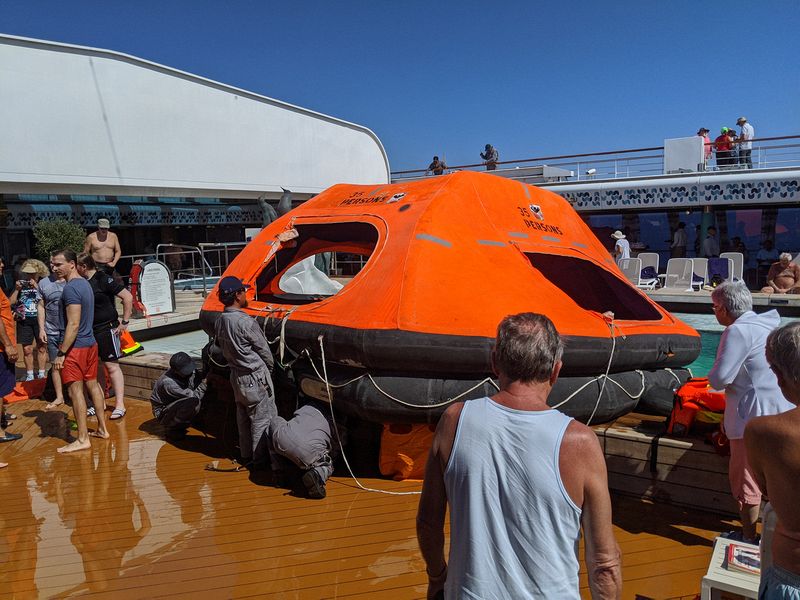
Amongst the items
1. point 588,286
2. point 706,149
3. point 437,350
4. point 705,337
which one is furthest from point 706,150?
point 437,350

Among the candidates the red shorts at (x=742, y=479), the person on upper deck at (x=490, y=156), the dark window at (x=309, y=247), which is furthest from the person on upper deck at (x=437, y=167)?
the red shorts at (x=742, y=479)

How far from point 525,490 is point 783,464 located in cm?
74

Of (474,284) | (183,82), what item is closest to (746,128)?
(183,82)

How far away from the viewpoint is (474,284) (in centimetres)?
464

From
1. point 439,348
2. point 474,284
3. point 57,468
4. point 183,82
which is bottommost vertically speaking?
point 57,468

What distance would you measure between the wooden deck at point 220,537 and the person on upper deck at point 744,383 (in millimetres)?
523

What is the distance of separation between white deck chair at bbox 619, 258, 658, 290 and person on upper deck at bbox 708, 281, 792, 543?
10055 mm

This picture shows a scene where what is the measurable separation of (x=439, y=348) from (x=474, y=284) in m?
0.71

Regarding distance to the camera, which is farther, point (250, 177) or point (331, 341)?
point (250, 177)

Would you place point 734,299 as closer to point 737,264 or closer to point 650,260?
point 737,264

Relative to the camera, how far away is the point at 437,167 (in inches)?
758

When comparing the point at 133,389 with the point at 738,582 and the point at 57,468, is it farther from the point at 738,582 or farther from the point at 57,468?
the point at 738,582

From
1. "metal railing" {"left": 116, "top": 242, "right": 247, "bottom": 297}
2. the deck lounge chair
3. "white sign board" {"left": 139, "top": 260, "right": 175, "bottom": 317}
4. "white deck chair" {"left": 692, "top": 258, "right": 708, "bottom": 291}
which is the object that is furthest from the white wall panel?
the deck lounge chair

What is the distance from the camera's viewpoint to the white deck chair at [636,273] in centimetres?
1284
